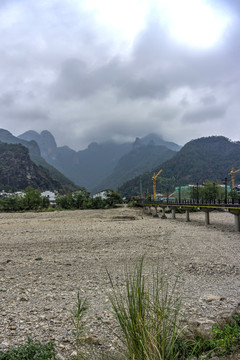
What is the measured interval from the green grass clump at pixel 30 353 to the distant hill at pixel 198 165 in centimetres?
12081

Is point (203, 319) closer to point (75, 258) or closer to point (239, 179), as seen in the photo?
point (75, 258)

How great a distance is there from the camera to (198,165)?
147 meters

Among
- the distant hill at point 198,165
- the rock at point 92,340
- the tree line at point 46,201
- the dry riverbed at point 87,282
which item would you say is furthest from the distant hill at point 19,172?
the rock at point 92,340

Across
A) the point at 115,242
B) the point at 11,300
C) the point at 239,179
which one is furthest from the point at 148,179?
the point at 11,300

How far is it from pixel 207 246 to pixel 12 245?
10933 millimetres

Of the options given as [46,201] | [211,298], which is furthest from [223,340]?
[46,201]

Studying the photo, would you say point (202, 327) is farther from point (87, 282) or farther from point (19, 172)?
point (19, 172)

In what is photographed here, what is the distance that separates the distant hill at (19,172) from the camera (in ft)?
414

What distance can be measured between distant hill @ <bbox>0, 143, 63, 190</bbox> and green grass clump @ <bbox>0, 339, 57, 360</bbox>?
126 metres

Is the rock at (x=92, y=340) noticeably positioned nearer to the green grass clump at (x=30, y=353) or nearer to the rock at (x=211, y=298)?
the green grass clump at (x=30, y=353)

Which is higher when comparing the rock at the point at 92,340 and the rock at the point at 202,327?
the rock at the point at 202,327

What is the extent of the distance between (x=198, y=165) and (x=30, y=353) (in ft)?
493

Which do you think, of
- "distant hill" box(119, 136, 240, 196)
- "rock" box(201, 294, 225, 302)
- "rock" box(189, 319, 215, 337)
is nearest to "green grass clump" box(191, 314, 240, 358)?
"rock" box(189, 319, 215, 337)

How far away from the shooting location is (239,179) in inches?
4715
